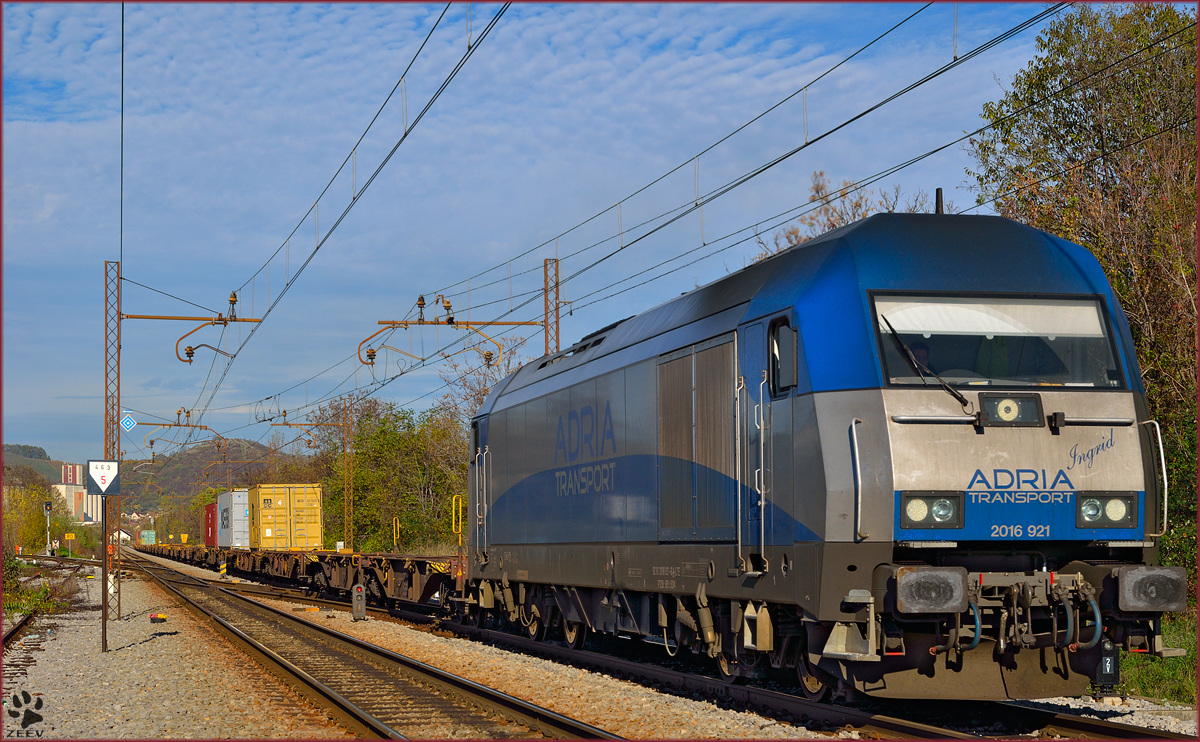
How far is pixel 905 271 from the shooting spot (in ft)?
30.7

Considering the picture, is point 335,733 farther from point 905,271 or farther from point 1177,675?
point 1177,675

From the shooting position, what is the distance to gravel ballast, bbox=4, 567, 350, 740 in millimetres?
10891

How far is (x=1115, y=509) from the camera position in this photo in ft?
29.2

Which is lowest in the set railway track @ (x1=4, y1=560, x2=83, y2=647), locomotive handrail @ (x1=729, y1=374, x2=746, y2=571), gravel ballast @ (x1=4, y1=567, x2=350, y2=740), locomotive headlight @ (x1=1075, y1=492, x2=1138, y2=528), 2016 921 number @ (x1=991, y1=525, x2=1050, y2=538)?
railway track @ (x1=4, y1=560, x2=83, y2=647)

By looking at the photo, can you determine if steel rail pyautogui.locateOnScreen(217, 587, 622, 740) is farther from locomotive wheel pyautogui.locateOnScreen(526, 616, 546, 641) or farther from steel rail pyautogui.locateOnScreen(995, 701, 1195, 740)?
steel rail pyautogui.locateOnScreen(995, 701, 1195, 740)

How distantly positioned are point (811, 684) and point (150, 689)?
862 centimetres

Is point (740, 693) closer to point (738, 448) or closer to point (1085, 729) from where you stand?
point (738, 448)

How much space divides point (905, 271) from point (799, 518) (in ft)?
7.56

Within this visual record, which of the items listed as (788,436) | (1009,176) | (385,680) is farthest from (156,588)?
(788,436)

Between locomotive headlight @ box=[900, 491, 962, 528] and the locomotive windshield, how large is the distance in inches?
36.7

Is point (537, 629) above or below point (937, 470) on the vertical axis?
below

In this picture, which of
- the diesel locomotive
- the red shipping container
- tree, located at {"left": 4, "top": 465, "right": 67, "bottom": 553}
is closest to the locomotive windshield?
the diesel locomotive

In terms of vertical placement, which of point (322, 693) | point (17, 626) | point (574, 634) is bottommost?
point (17, 626)

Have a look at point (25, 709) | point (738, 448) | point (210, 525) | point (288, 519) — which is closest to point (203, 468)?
point (210, 525)
